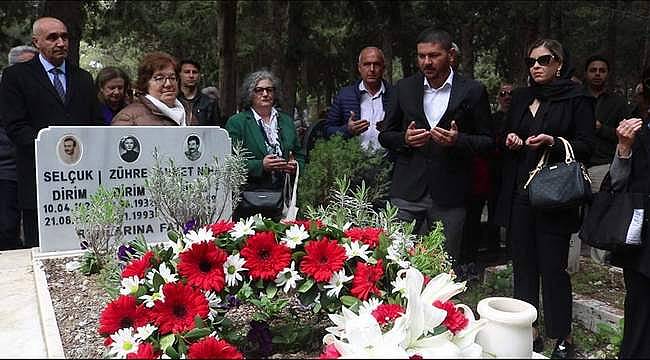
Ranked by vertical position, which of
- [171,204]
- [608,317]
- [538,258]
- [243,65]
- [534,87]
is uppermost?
[243,65]

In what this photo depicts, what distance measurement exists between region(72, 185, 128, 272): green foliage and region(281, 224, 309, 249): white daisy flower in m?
1.47

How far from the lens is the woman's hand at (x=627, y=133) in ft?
9.76

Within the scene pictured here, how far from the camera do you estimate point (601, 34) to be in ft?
41.9

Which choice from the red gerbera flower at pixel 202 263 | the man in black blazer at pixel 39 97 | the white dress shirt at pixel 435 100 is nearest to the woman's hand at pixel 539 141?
the white dress shirt at pixel 435 100

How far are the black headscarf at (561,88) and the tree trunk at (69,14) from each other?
5.70 metres

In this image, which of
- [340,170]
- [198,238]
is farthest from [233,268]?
[340,170]

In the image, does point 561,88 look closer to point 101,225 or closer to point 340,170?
point 340,170

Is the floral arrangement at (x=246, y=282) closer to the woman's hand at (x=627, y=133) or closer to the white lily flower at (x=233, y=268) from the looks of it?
the white lily flower at (x=233, y=268)

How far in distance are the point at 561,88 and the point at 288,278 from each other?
1985 mm

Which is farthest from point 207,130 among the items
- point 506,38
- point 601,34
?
point 506,38

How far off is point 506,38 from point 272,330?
15.7m

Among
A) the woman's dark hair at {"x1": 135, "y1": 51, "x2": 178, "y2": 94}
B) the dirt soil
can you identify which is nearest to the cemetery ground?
the dirt soil

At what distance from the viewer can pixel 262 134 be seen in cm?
434

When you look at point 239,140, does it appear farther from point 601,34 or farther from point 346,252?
point 601,34
